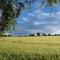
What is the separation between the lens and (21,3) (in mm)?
23234

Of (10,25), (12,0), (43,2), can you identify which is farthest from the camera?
(10,25)

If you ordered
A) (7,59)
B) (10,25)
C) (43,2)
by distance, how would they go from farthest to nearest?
1. (10,25)
2. (43,2)
3. (7,59)

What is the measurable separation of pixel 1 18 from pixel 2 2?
125 cm

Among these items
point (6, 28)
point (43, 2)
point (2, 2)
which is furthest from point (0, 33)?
point (43, 2)

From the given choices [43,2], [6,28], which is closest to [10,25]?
[6,28]

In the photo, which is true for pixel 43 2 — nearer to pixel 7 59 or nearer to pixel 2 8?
pixel 2 8

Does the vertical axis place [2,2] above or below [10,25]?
above

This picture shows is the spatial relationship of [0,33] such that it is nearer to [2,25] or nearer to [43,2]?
[2,25]

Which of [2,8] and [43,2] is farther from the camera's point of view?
[2,8]

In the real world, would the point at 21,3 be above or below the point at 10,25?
above

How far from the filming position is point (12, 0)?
23.0 m

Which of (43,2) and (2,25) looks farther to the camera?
(2,25)

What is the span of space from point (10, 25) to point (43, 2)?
13.2ft

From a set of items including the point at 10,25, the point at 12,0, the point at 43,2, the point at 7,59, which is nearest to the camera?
the point at 7,59
